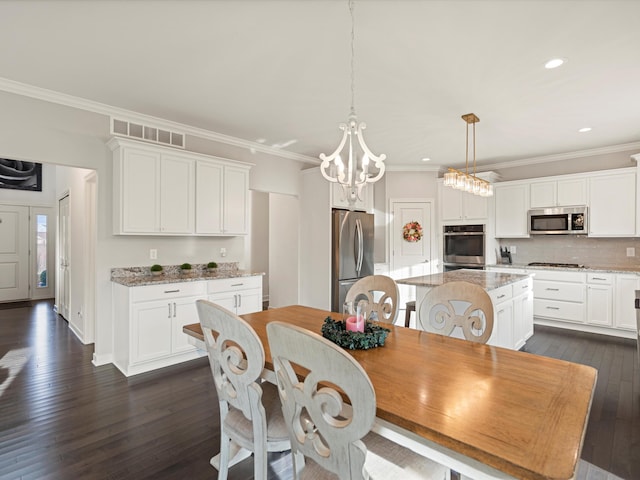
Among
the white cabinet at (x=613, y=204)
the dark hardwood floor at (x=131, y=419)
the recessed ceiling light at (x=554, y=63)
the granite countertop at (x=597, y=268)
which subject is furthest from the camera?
the white cabinet at (x=613, y=204)

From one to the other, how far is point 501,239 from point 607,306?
6.03 ft

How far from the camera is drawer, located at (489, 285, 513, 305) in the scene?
304 centimetres

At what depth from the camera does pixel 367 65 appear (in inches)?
107

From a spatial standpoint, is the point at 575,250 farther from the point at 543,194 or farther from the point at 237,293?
the point at 237,293

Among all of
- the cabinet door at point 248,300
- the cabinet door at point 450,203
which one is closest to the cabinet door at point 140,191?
the cabinet door at point 248,300

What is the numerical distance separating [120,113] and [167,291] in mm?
1995

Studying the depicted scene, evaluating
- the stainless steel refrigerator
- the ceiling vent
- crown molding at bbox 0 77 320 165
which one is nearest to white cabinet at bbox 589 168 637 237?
the stainless steel refrigerator

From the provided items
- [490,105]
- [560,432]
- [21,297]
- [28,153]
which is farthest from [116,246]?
[21,297]

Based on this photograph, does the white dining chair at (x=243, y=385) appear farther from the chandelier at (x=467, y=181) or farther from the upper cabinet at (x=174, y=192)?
the chandelier at (x=467, y=181)

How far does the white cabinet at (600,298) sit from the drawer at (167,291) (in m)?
5.10

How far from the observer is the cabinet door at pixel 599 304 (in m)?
4.58

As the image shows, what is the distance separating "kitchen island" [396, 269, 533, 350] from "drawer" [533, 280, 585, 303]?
116 centimetres

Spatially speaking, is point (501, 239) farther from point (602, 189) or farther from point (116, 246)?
point (116, 246)

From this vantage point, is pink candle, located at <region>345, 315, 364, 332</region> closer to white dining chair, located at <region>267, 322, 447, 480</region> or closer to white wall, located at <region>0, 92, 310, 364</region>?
white dining chair, located at <region>267, 322, 447, 480</region>
